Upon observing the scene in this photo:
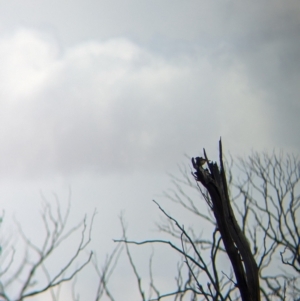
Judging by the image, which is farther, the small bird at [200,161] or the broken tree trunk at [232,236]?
the small bird at [200,161]

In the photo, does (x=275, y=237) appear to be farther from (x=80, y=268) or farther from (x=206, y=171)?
(x=206, y=171)

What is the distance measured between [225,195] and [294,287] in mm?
12086

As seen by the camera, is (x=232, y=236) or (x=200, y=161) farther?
(x=200, y=161)

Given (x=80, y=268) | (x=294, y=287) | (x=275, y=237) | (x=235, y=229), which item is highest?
(x=275, y=237)

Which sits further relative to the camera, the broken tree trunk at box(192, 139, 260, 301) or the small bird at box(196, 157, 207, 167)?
the small bird at box(196, 157, 207, 167)

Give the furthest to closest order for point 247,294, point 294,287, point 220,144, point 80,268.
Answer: point 294,287 → point 80,268 → point 220,144 → point 247,294

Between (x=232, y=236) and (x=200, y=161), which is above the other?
(x=200, y=161)

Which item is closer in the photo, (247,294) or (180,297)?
(247,294)

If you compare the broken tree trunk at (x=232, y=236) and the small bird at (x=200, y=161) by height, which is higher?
the small bird at (x=200, y=161)

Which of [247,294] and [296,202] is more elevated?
[296,202]

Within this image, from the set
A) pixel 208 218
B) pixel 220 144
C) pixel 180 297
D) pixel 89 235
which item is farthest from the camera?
pixel 208 218

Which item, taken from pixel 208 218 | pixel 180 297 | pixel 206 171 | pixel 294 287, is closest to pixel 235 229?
pixel 206 171

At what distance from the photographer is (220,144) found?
3875mm

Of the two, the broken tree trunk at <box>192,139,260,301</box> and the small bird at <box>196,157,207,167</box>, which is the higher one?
the small bird at <box>196,157,207,167</box>
